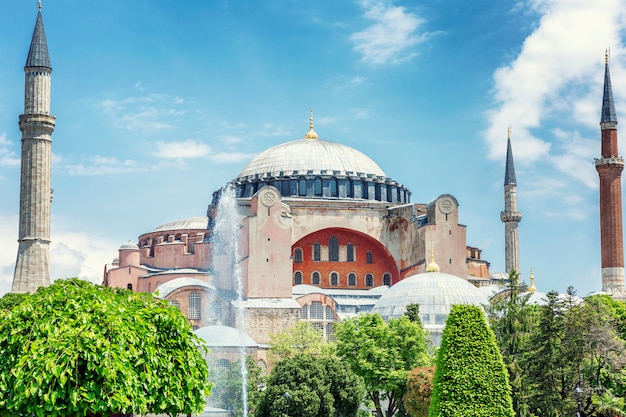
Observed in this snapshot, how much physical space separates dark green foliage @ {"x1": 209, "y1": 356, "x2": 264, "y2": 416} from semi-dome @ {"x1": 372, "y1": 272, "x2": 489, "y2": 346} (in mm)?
7185

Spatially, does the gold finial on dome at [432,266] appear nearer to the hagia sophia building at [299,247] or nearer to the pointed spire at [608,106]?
the hagia sophia building at [299,247]

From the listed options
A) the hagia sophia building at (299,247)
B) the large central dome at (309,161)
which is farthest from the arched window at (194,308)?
the large central dome at (309,161)

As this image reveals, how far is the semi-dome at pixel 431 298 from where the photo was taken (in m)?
40.3

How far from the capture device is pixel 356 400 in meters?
30.3

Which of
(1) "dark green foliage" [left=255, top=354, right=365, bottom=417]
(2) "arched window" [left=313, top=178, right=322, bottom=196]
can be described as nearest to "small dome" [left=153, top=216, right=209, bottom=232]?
(2) "arched window" [left=313, top=178, right=322, bottom=196]

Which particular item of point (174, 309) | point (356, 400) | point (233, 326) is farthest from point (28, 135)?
point (174, 309)

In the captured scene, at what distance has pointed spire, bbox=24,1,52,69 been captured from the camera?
4616cm

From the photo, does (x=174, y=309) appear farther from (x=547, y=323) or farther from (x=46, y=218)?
(x=46, y=218)

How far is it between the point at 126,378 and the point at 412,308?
70.6 ft

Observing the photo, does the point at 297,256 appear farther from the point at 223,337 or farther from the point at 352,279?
the point at 223,337

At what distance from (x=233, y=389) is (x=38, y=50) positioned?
20.6 metres

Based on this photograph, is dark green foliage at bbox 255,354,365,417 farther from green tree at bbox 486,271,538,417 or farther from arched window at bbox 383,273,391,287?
arched window at bbox 383,273,391,287

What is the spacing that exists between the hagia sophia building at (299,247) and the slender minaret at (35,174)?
53mm

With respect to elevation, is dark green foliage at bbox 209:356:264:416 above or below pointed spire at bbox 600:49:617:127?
below
